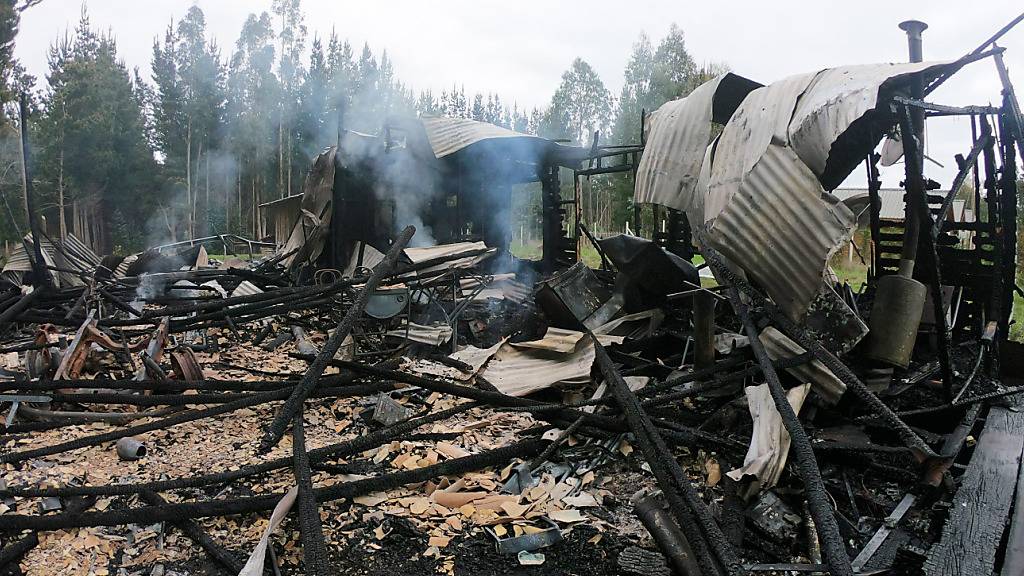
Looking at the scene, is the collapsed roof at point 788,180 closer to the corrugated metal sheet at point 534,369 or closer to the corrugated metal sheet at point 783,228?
the corrugated metal sheet at point 783,228

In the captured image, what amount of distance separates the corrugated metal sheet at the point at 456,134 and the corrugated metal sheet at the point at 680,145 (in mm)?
5892

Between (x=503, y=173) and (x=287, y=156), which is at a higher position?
(x=287, y=156)

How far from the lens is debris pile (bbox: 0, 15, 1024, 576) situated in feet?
10.1

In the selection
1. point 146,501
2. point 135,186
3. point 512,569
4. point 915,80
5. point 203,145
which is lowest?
point 512,569

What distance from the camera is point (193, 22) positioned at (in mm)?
33125

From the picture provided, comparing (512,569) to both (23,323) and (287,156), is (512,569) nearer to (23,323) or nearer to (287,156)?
(23,323)

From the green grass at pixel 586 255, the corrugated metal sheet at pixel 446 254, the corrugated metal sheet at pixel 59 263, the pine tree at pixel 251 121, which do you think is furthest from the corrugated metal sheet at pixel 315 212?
the pine tree at pixel 251 121

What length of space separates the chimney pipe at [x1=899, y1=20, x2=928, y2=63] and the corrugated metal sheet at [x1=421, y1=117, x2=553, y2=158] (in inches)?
256

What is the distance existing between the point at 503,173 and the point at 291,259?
553 cm

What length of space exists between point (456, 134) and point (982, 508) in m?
9.89

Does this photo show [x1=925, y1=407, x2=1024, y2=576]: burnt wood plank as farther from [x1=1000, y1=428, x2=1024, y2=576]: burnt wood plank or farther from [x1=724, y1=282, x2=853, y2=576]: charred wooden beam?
[x1=724, y1=282, x2=853, y2=576]: charred wooden beam

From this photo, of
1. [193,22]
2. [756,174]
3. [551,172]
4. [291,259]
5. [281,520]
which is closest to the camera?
[281,520]

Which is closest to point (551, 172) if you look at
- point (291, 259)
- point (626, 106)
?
point (291, 259)

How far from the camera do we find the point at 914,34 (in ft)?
20.6
